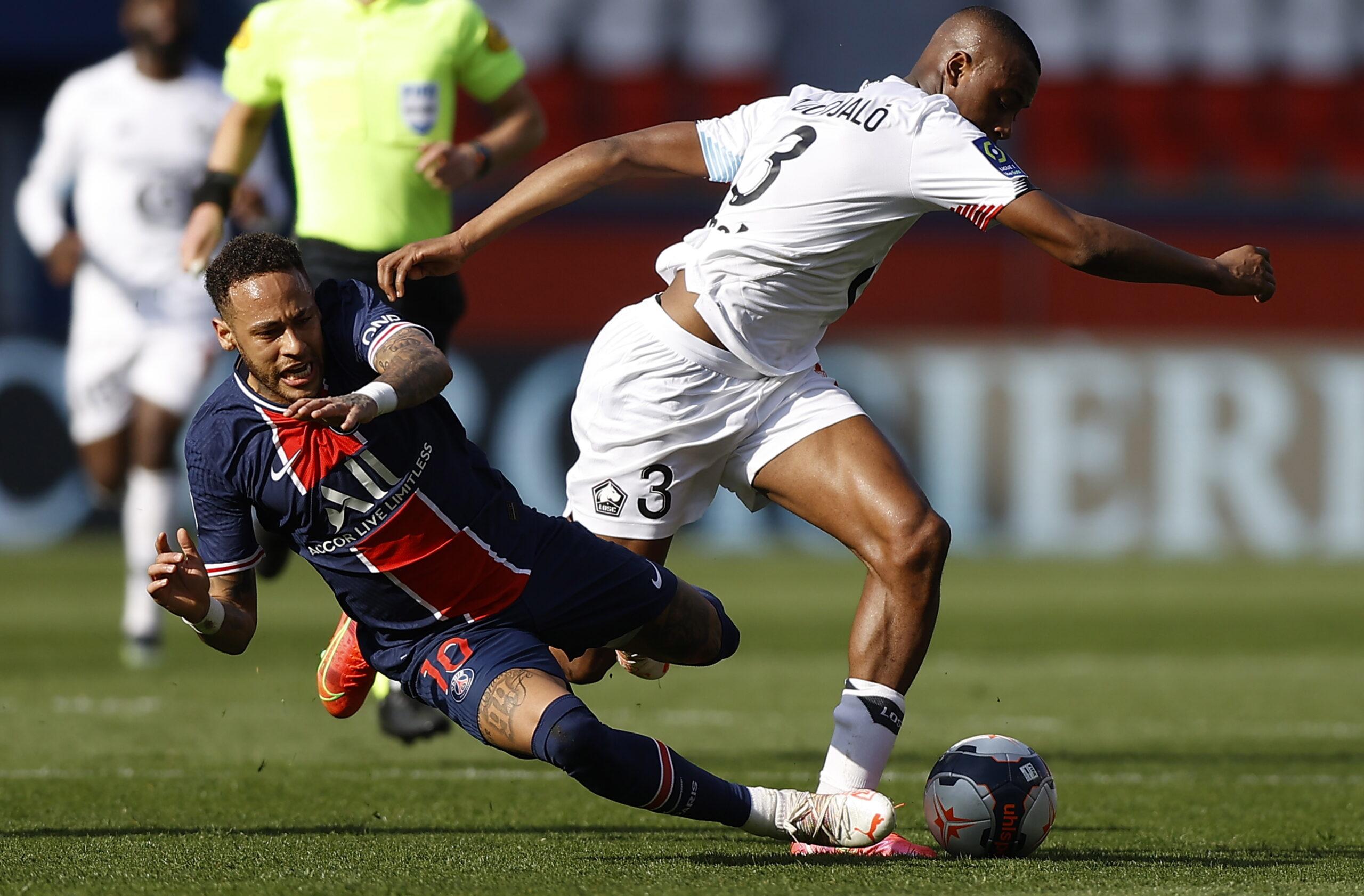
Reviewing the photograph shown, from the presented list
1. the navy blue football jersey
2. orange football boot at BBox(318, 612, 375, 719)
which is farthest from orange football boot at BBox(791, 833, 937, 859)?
orange football boot at BBox(318, 612, 375, 719)

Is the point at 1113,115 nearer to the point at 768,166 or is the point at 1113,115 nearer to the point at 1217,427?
the point at 1217,427

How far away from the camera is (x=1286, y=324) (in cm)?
1995

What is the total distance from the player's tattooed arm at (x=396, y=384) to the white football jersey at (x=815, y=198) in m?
1.09

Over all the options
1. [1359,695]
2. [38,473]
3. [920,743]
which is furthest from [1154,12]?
[920,743]

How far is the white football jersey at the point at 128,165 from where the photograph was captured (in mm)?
10078

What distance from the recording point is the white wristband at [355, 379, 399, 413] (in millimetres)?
4238

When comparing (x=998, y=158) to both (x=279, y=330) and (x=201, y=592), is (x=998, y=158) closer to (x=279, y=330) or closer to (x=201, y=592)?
(x=279, y=330)

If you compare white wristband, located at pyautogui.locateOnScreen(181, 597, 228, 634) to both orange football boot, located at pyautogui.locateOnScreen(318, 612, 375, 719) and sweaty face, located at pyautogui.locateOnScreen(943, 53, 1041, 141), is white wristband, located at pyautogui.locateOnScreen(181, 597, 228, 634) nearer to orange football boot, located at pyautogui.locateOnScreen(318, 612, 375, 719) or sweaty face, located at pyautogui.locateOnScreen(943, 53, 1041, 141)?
orange football boot, located at pyautogui.locateOnScreen(318, 612, 375, 719)

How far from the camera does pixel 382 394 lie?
427cm

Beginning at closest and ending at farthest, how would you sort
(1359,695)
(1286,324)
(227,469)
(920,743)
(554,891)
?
(554,891) < (227,469) < (920,743) < (1359,695) < (1286,324)

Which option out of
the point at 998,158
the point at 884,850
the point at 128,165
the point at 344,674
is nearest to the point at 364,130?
the point at 344,674

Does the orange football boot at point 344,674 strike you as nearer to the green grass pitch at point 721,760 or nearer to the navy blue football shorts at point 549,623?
the green grass pitch at point 721,760

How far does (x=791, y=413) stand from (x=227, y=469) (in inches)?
61.7

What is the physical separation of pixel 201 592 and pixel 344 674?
2.97 feet
